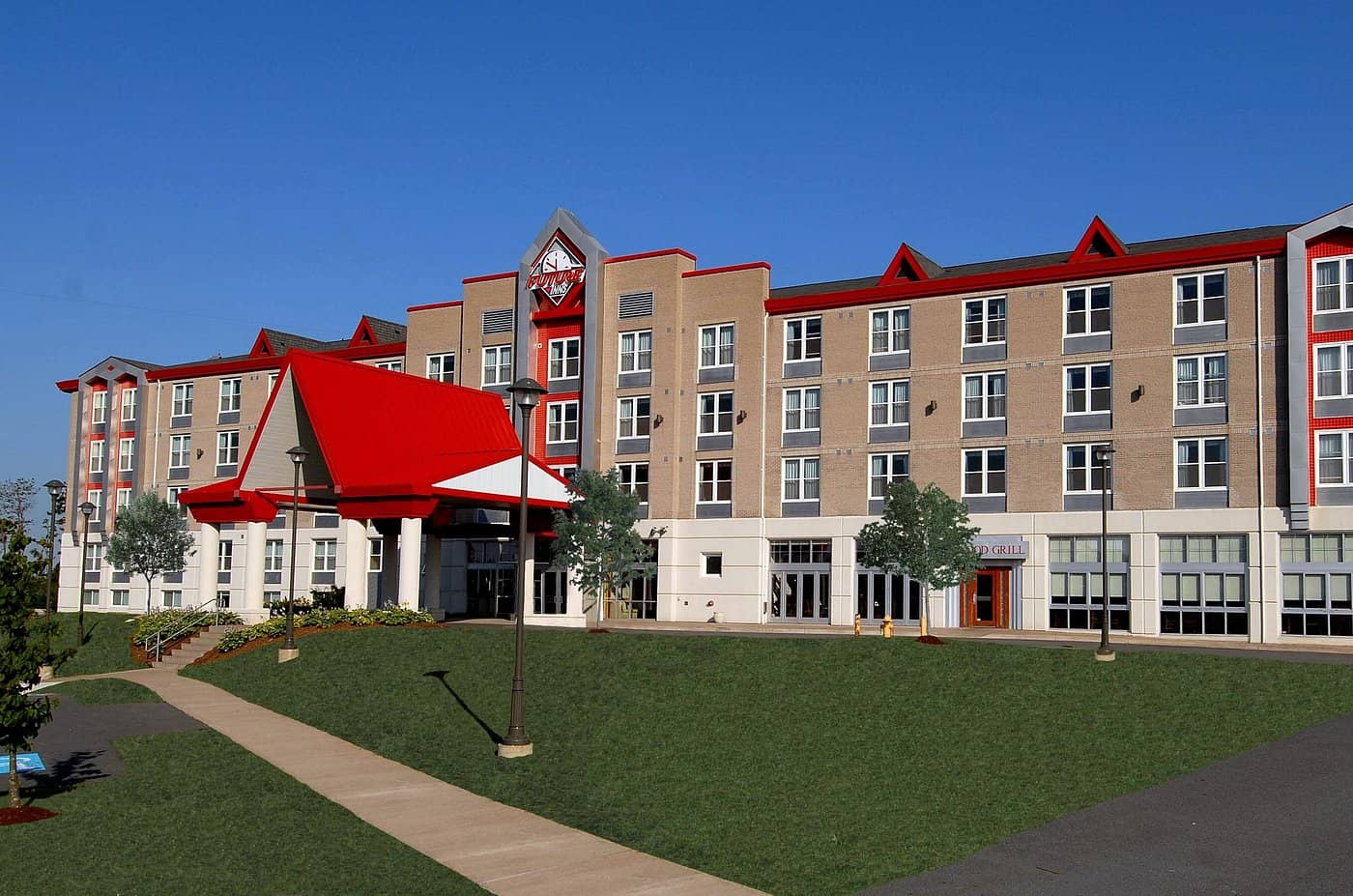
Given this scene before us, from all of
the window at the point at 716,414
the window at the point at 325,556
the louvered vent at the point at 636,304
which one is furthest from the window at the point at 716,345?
the window at the point at 325,556

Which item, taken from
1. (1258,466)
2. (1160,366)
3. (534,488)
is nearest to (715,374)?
(534,488)

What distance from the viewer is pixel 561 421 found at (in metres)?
59.6

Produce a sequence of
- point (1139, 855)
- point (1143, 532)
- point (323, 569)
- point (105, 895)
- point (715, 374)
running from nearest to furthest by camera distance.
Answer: point (105, 895)
point (1139, 855)
point (1143, 532)
point (715, 374)
point (323, 569)

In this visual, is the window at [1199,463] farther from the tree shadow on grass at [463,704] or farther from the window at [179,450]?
the window at [179,450]

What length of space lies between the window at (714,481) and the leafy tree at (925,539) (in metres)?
16.1

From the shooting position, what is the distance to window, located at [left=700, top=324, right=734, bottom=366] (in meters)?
56.1

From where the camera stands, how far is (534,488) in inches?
1795

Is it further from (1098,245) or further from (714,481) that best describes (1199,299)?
(714,481)

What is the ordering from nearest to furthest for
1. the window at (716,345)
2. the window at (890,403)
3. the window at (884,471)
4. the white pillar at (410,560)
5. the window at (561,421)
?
the white pillar at (410,560)
the window at (884,471)
the window at (890,403)
the window at (716,345)
the window at (561,421)

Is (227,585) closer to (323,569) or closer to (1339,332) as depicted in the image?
(323,569)

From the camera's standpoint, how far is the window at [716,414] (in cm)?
5591

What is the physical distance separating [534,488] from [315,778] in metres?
24.6

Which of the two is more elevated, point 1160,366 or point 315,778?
point 1160,366

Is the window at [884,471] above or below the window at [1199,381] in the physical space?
below
